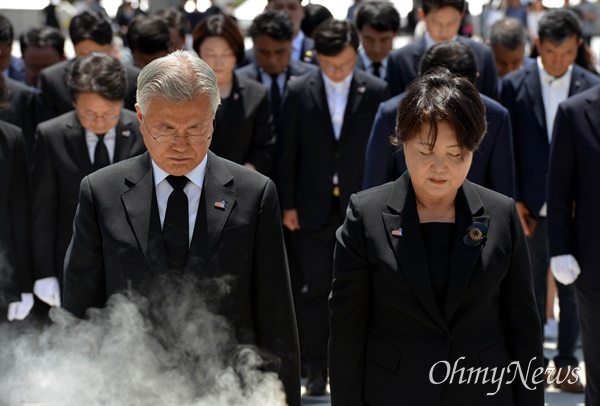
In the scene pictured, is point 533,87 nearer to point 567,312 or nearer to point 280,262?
point 567,312

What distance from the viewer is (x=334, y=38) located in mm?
7273

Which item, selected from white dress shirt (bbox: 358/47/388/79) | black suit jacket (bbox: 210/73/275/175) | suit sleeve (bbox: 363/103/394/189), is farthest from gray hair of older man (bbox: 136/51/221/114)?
white dress shirt (bbox: 358/47/388/79)

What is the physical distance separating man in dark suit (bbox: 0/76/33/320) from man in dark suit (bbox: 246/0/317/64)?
3391 mm

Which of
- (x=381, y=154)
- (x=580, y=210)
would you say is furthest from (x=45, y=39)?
(x=580, y=210)

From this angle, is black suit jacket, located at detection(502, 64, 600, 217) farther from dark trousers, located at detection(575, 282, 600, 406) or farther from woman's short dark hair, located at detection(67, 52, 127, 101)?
woman's short dark hair, located at detection(67, 52, 127, 101)

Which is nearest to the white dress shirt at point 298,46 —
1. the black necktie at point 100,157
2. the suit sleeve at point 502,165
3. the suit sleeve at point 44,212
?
the black necktie at point 100,157

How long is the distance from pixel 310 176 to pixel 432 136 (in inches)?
145

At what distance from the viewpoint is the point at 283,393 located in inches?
145

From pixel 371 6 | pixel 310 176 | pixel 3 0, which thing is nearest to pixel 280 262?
pixel 310 176

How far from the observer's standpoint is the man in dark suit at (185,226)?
3.62m

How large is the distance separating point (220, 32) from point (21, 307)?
2.45 meters

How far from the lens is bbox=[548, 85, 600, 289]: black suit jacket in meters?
5.54

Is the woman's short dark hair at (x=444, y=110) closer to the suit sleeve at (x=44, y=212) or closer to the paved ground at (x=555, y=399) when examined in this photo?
the suit sleeve at (x=44, y=212)

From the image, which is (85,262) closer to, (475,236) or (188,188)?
(188,188)
